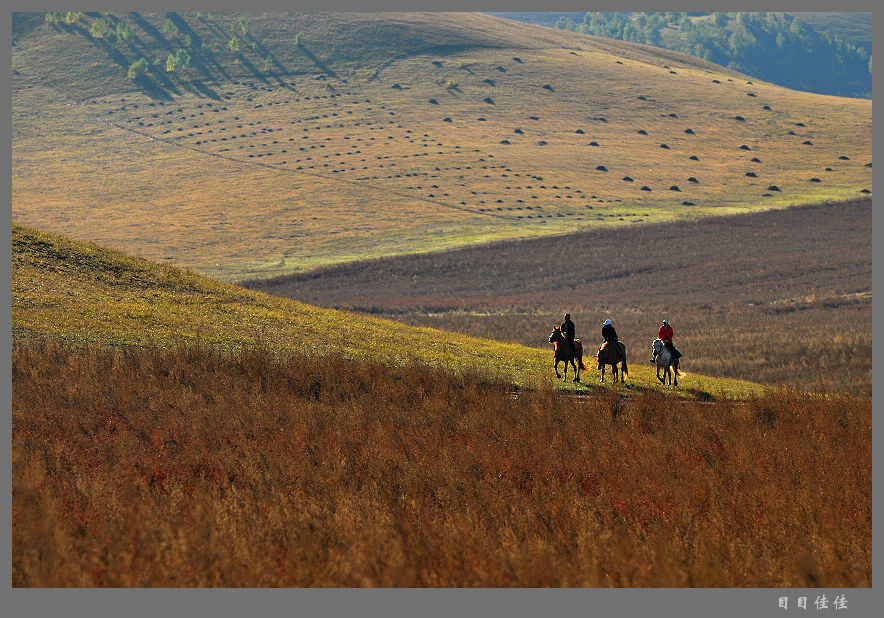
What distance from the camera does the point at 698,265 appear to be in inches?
3388

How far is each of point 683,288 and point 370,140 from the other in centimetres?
7057

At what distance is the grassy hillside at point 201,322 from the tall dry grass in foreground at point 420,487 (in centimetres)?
498

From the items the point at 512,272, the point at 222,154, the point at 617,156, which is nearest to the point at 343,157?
the point at 222,154

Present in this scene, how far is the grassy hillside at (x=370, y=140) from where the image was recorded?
10656 cm


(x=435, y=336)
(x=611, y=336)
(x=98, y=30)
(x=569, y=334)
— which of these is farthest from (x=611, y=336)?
(x=98, y=30)

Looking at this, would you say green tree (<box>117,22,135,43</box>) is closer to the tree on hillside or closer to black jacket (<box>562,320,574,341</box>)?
the tree on hillside

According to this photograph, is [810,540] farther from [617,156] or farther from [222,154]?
[222,154]

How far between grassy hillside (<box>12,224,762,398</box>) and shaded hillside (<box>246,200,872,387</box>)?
15.6 m

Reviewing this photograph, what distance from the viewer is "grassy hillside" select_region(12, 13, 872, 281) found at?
106562 millimetres

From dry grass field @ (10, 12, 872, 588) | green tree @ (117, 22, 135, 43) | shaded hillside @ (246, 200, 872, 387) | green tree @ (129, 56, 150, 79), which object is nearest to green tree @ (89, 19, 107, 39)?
green tree @ (117, 22, 135, 43)

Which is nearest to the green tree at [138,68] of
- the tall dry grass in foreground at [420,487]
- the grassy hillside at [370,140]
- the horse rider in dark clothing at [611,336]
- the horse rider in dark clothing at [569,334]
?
the grassy hillside at [370,140]

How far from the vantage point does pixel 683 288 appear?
78.4m

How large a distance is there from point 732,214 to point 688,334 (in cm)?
5576

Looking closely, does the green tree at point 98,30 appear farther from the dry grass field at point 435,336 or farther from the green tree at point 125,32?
the dry grass field at point 435,336
